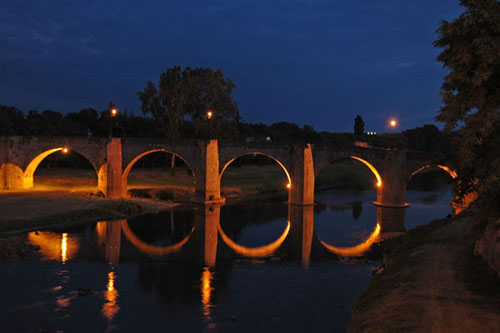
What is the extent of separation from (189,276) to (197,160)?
2351 cm

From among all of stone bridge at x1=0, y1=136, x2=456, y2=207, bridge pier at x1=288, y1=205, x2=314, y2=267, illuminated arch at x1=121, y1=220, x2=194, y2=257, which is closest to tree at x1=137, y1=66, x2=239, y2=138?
stone bridge at x1=0, y1=136, x2=456, y2=207

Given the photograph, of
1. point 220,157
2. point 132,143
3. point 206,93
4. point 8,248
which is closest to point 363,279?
point 8,248

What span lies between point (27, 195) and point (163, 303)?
28.5 metres

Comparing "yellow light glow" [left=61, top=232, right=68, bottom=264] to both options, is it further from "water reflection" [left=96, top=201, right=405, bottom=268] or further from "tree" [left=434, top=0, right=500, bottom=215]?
"tree" [left=434, top=0, right=500, bottom=215]

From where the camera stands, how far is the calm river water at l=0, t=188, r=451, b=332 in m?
15.0

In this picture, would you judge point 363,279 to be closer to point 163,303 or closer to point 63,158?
point 163,303

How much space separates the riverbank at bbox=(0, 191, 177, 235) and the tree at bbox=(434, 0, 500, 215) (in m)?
27.6

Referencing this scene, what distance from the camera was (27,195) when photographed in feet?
127

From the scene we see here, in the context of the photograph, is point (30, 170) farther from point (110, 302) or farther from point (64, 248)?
point (110, 302)

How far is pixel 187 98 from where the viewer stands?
5412 cm

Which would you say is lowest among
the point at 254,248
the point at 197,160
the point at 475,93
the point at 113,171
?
the point at 254,248

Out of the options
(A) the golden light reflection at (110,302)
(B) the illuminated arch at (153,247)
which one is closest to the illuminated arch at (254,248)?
(B) the illuminated arch at (153,247)

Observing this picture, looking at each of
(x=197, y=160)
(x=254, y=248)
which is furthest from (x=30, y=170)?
(x=254, y=248)

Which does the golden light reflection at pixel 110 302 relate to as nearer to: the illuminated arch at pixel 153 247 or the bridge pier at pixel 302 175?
the illuminated arch at pixel 153 247
